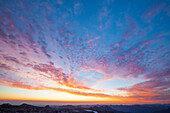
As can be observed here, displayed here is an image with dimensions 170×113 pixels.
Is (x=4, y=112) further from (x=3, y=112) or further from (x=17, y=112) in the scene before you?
(x=17, y=112)

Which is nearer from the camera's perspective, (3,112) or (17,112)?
(3,112)

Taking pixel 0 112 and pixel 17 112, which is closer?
pixel 0 112

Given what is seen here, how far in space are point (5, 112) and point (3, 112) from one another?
535mm

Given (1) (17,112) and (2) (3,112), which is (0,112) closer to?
(2) (3,112)

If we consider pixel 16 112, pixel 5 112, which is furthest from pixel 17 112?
pixel 5 112

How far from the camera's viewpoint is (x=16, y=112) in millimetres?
31531

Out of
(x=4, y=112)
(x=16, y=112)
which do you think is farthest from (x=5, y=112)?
(x=16, y=112)

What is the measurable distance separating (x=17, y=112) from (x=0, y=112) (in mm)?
4756

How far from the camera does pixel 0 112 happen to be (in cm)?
2889

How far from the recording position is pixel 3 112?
29562 millimetres

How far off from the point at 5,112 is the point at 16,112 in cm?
314

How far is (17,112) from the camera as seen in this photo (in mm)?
31594

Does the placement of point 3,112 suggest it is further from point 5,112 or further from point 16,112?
point 16,112

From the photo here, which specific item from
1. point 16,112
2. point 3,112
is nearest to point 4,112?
point 3,112
